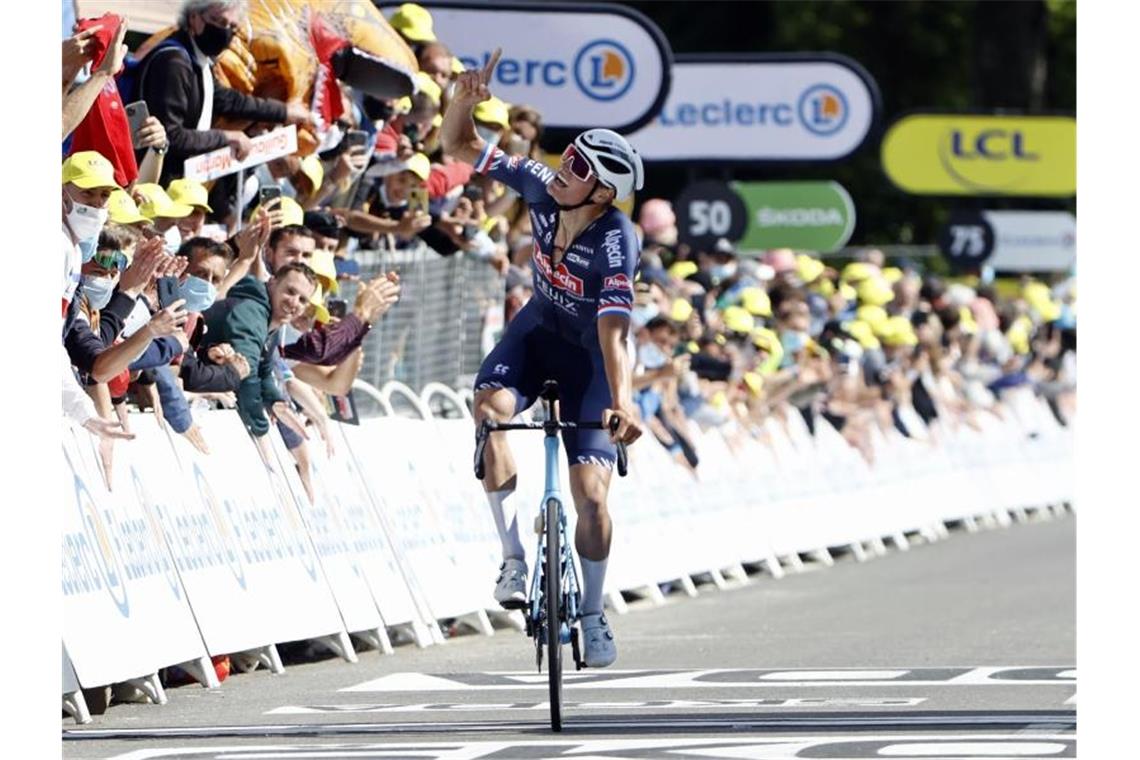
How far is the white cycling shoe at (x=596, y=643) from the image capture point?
1090 cm

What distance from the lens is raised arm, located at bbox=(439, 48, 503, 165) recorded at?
11102 millimetres

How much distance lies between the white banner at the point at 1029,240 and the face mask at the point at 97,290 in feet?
87.8

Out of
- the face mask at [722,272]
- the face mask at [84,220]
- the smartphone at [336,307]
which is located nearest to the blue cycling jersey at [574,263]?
the face mask at [84,220]

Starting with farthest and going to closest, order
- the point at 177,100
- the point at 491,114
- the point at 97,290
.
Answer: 1. the point at 491,114
2. the point at 177,100
3. the point at 97,290

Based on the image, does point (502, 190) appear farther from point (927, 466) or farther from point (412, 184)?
point (927, 466)

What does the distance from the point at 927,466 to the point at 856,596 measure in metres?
8.12

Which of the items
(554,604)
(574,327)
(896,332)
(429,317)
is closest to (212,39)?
(429,317)

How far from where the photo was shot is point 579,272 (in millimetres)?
10953

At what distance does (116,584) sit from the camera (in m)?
11.7

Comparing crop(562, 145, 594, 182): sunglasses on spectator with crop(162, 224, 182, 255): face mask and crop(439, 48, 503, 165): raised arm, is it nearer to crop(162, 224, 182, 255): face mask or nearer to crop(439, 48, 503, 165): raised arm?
Result: crop(439, 48, 503, 165): raised arm

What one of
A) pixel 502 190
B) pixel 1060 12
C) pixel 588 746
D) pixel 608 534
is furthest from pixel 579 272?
pixel 1060 12

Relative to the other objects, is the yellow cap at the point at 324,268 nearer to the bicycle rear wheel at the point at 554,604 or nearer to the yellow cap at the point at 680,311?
the bicycle rear wheel at the point at 554,604

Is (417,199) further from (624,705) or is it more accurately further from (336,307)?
(624,705)

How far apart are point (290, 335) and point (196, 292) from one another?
4.96 feet
